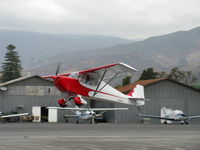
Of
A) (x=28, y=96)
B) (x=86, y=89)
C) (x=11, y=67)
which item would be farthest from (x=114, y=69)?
(x=11, y=67)

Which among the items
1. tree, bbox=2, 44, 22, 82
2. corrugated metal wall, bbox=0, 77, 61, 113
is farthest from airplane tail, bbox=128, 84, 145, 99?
tree, bbox=2, 44, 22, 82

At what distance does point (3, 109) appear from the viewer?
55562 millimetres

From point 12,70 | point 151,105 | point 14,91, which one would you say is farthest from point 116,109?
point 12,70

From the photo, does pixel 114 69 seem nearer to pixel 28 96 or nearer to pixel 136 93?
pixel 136 93

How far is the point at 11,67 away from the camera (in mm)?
120625

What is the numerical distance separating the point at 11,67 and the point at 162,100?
71672 mm

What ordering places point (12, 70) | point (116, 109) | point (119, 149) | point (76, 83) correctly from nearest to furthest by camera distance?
point (119, 149), point (76, 83), point (116, 109), point (12, 70)

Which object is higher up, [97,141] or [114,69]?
[114,69]

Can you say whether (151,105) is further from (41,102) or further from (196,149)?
(196,149)

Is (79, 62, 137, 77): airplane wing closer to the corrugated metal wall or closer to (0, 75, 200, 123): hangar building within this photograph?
(0, 75, 200, 123): hangar building

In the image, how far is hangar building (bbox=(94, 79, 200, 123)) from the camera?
183 ft

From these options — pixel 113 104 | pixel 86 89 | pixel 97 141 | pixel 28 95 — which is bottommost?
pixel 97 141

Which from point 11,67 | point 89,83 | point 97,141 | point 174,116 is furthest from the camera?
point 11,67

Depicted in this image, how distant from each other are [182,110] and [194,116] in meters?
1.79
